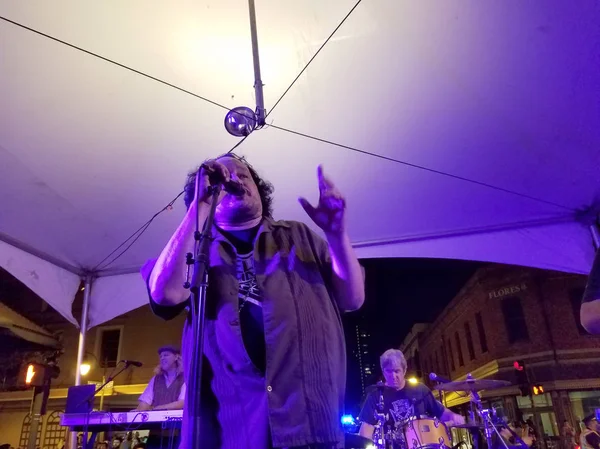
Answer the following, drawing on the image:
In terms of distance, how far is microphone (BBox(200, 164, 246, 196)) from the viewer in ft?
4.90

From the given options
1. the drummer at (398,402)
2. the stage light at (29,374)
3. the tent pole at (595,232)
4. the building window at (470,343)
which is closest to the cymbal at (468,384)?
the drummer at (398,402)

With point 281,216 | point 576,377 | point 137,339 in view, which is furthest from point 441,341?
point 281,216

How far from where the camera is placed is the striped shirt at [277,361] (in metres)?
1.15

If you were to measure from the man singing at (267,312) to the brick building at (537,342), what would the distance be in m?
26.0

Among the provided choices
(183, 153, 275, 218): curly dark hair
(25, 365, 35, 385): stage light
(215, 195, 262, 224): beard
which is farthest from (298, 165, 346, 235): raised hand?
(25, 365, 35, 385): stage light

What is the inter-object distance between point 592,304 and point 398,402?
4.17m

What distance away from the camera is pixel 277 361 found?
120 centimetres

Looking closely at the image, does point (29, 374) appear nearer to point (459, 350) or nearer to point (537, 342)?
point (537, 342)

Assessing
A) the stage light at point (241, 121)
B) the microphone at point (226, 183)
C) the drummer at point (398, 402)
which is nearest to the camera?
the microphone at point (226, 183)

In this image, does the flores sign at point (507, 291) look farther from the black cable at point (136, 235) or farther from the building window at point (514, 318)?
the black cable at point (136, 235)

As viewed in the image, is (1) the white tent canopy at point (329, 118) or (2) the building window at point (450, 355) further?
(2) the building window at point (450, 355)

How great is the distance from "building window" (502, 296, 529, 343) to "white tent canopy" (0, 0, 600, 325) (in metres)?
24.9

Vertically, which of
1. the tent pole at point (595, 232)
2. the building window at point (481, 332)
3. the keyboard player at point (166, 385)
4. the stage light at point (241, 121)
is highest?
the building window at point (481, 332)

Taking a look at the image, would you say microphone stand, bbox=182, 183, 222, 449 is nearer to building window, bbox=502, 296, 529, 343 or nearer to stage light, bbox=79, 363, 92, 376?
stage light, bbox=79, 363, 92, 376
